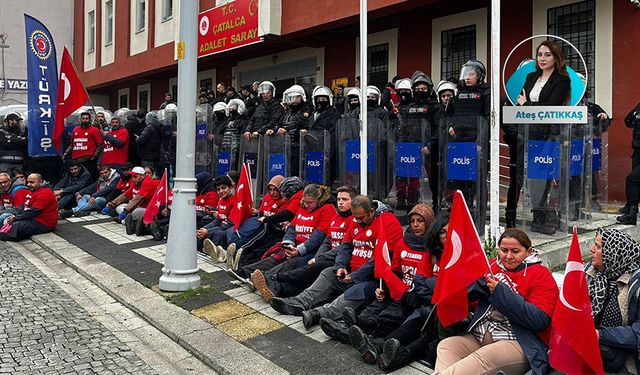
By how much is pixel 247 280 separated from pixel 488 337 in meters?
3.43

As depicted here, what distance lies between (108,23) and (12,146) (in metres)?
15.1

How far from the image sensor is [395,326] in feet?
14.8

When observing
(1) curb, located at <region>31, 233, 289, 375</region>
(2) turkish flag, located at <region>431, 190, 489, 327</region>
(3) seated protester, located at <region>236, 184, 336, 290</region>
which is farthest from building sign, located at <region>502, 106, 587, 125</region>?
(1) curb, located at <region>31, 233, 289, 375</region>

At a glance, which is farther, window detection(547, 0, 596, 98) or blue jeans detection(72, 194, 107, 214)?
blue jeans detection(72, 194, 107, 214)

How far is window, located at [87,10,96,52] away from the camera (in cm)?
2768

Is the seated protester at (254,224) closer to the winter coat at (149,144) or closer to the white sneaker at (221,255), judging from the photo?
the white sneaker at (221,255)

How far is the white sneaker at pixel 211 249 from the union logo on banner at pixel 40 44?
722cm

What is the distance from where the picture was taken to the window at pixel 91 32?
27.7 meters

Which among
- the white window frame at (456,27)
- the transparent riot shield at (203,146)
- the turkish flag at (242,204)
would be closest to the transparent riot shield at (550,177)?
the turkish flag at (242,204)

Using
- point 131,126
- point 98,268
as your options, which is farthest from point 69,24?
point 98,268

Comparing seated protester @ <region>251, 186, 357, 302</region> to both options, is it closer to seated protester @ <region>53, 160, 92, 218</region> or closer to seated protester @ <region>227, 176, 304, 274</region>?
seated protester @ <region>227, 176, 304, 274</region>

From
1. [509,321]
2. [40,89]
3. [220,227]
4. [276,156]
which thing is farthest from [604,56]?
[40,89]

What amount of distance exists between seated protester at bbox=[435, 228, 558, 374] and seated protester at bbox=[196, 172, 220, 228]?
5723mm

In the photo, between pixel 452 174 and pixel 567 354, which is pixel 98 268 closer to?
pixel 452 174
